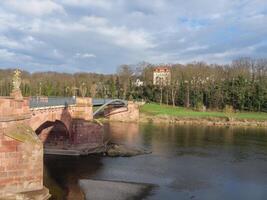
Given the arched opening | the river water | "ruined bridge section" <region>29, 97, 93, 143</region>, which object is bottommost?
the river water

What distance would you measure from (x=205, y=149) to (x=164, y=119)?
40551 millimetres

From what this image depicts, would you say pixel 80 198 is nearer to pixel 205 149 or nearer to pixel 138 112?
pixel 205 149

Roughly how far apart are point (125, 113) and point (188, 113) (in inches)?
587

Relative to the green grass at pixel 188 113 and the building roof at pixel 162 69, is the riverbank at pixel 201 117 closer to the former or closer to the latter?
the green grass at pixel 188 113

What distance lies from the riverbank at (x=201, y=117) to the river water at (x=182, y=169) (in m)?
27.8

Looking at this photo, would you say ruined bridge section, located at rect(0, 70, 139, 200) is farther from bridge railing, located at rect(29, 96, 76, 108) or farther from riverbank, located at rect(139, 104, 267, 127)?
riverbank, located at rect(139, 104, 267, 127)

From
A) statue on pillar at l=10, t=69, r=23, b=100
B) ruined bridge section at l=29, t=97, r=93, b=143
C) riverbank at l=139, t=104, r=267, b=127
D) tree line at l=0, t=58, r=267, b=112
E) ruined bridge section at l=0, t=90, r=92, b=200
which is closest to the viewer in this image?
ruined bridge section at l=0, t=90, r=92, b=200

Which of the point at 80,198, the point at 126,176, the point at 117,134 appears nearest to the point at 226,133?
the point at 117,134

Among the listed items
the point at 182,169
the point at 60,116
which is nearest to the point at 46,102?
the point at 60,116

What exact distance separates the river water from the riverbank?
27759mm

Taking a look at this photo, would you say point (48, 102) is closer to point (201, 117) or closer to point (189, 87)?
point (201, 117)

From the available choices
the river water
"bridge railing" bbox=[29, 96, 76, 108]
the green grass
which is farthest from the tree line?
"bridge railing" bbox=[29, 96, 76, 108]

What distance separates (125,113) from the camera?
95562mm

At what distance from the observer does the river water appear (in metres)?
32.5
